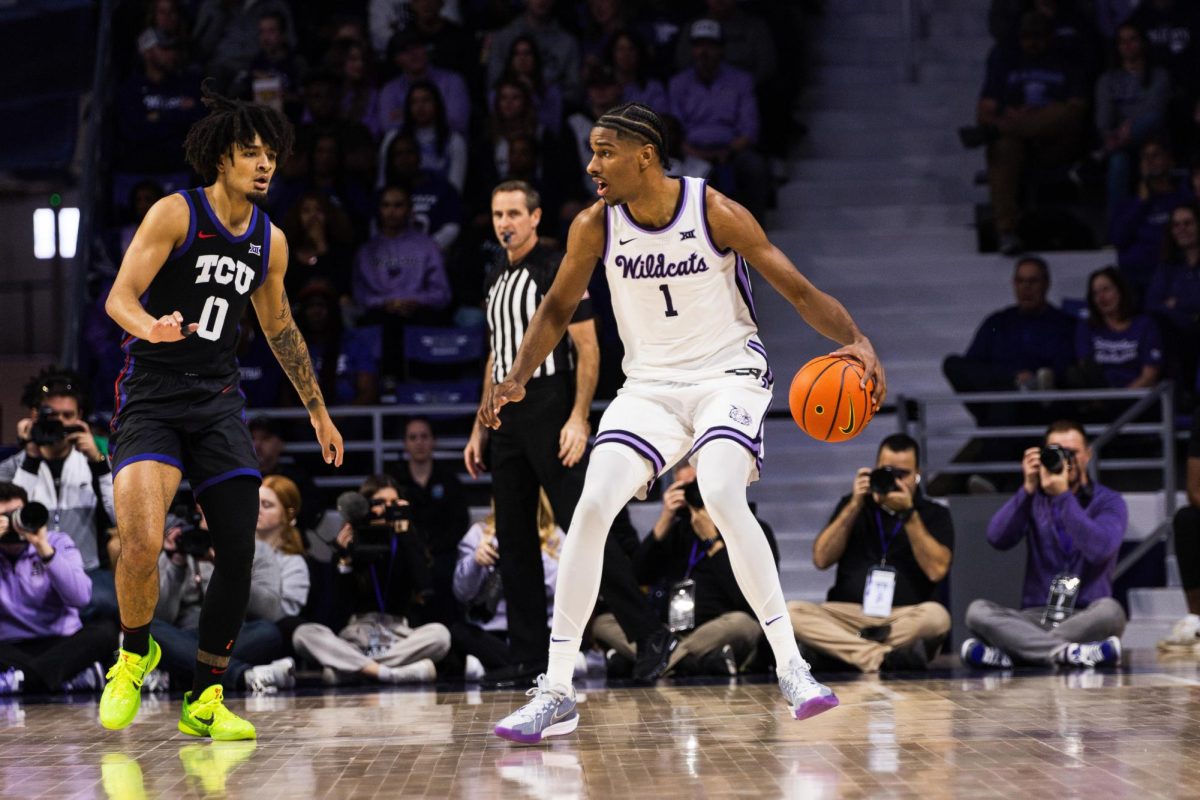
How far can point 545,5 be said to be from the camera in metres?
11.2

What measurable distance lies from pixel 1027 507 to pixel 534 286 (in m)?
2.56

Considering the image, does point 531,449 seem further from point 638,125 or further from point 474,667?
point 638,125

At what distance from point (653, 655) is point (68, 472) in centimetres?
286

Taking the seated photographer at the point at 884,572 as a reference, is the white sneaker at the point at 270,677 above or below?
below

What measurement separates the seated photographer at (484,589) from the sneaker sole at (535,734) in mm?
2357

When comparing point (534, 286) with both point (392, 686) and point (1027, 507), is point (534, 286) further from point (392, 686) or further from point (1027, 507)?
point (1027, 507)

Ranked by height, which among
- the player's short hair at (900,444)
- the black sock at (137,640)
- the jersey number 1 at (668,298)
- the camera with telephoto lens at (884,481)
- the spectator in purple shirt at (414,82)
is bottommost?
the black sock at (137,640)

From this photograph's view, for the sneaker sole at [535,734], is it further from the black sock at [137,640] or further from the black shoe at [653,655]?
the black shoe at [653,655]

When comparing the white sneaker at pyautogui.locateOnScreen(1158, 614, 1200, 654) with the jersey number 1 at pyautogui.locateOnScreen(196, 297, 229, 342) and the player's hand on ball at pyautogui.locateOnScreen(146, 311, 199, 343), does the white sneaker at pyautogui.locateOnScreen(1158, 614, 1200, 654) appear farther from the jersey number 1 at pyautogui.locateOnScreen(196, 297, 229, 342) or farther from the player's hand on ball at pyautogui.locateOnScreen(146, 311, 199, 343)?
the player's hand on ball at pyautogui.locateOnScreen(146, 311, 199, 343)

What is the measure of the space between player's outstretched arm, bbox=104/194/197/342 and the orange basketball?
180 centimetres

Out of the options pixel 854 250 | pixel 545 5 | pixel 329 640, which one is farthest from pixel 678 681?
pixel 545 5

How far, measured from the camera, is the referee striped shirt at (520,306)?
6.45 meters

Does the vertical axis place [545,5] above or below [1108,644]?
above

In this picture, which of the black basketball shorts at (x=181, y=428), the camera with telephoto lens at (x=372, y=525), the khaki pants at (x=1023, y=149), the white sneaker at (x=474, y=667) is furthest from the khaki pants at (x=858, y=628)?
the khaki pants at (x=1023, y=149)
